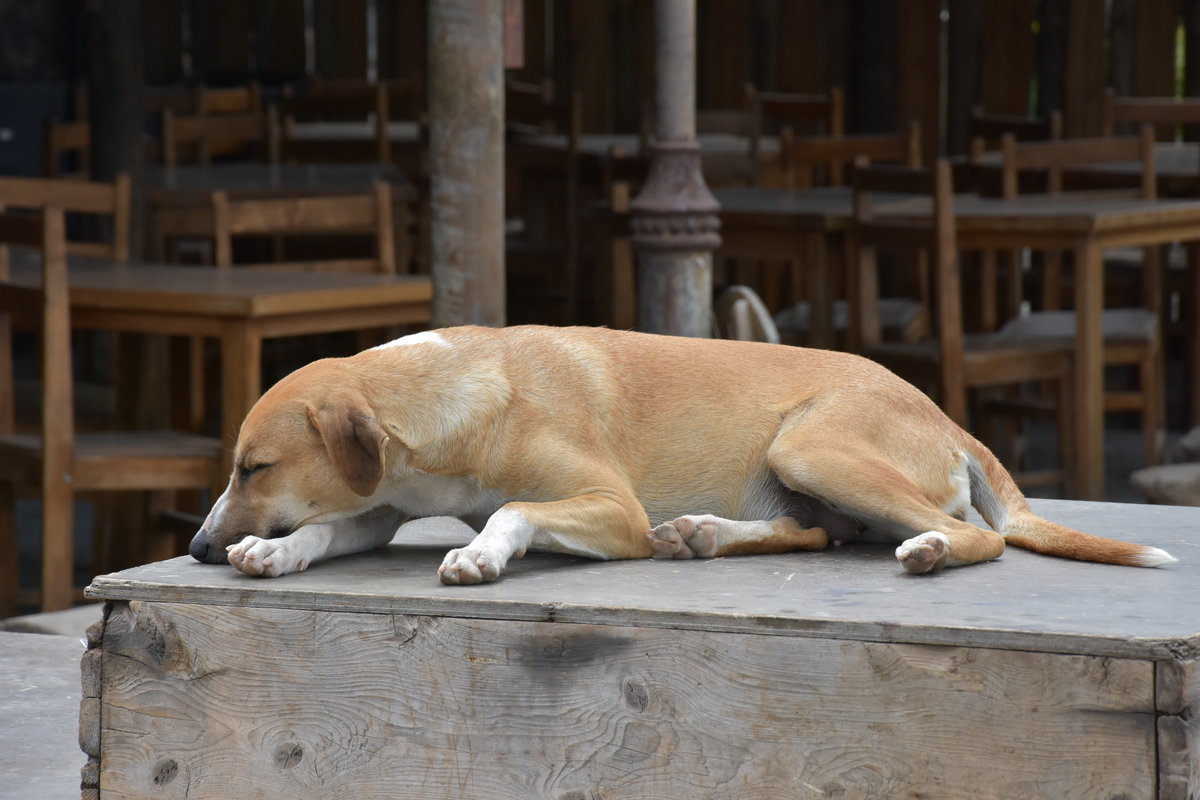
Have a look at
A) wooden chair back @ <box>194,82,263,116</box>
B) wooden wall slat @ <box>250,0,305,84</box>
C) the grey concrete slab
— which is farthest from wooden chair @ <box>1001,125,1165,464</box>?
wooden wall slat @ <box>250,0,305,84</box>

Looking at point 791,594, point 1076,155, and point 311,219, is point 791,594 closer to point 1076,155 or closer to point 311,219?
point 311,219

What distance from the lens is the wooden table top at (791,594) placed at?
2.27 metres

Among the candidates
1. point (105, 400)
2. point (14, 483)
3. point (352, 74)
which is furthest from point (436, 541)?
point (352, 74)

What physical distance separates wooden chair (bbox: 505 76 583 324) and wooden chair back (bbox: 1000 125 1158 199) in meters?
2.14

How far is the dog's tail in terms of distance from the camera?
272 cm

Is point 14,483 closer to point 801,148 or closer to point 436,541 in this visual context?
point 436,541

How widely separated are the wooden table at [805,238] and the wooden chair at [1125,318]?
0.68 metres

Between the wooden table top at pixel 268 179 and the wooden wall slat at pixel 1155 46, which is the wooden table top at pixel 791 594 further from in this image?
the wooden wall slat at pixel 1155 46

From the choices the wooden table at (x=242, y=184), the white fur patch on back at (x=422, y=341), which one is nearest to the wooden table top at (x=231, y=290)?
the wooden table at (x=242, y=184)

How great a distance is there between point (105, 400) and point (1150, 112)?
5.14 m

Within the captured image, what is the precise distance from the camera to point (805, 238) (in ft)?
20.6

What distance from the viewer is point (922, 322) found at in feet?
21.6

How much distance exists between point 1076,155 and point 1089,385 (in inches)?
Answer: 55.7

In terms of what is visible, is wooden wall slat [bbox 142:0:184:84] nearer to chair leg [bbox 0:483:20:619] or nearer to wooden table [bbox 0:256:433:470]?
wooden table [bbox 0:256:433:470]
